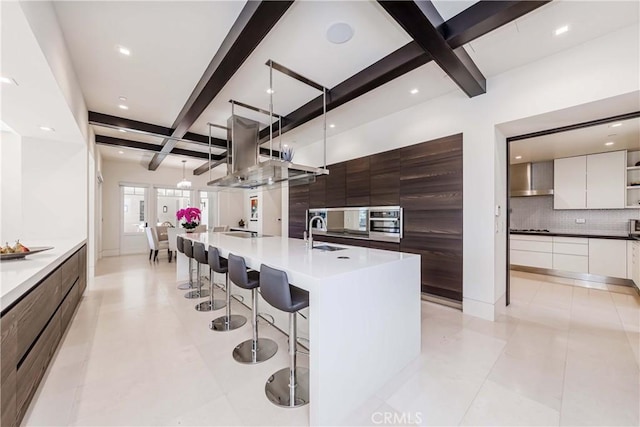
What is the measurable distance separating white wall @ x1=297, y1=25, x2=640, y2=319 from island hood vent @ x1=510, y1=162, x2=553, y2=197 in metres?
2.77

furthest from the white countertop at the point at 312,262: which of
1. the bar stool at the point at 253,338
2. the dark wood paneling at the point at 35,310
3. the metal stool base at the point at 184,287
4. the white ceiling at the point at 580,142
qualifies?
the white ceiling at the point at 580,142

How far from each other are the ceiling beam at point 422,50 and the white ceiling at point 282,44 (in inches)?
2.9

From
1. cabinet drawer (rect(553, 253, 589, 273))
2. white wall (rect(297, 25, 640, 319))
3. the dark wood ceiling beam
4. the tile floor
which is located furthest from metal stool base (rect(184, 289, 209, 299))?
cabinet drawer (rect(553, 253, 589, 273))

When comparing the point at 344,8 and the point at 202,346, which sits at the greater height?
the point at 344,8

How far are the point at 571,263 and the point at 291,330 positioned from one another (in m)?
5.29

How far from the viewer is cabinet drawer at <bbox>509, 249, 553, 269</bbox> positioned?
4723mm

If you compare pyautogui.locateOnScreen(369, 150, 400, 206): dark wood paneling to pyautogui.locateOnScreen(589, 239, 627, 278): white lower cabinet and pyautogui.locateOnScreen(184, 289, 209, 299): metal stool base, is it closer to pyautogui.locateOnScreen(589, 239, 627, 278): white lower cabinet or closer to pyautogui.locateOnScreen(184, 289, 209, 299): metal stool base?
pyautogui.locateOnScreen(184, 289, 209, 299): metal stool base

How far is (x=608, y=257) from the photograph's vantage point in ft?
13.5

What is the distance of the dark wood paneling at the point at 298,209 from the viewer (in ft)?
17.9

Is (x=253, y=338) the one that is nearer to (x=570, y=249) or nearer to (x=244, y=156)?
(x=244, y=156)

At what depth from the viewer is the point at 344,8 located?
198cm

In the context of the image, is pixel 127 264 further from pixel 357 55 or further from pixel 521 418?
pixel 521 418

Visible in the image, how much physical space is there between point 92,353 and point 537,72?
496cm

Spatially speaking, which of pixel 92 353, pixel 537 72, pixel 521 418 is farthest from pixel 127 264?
pixel 537 72
